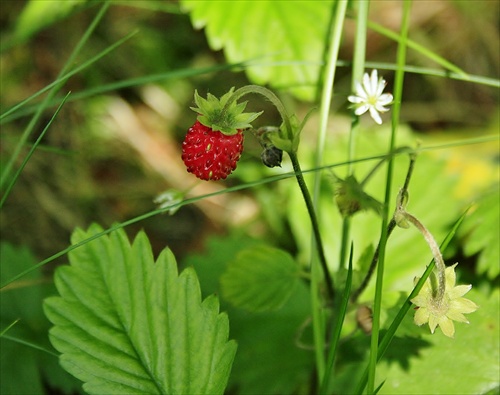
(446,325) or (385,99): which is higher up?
(385,99)

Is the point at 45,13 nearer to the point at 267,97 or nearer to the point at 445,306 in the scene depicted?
the point at 267,97

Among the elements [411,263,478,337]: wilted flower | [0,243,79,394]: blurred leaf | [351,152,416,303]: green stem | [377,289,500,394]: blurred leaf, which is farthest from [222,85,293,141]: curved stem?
[0,243,79,394]: blurred leaf

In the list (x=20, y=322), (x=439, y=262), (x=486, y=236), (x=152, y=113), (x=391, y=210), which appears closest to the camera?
(x=439, y=262)

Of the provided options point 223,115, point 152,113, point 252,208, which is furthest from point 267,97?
point 152,113

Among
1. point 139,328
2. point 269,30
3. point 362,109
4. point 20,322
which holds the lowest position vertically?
point 139,328

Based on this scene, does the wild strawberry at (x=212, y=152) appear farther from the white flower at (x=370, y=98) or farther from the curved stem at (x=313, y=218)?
the white flower at (x=370, y=98)

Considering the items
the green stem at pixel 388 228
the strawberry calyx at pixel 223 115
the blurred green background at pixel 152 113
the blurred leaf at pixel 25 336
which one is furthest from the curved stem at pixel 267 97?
the blurred green background at pixel 152 113

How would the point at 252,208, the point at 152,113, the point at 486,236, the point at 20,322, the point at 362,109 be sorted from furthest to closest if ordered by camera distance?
the point at 152,113 → the point at 252,208 → the point at 20,322 → the point at 486,236 → the point at 362,109

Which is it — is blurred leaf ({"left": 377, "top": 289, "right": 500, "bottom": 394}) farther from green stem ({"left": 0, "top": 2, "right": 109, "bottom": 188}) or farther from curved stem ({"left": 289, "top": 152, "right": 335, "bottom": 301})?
green stem ({"left": 0, "top": 2, "right": 109, "bottom": 188})
